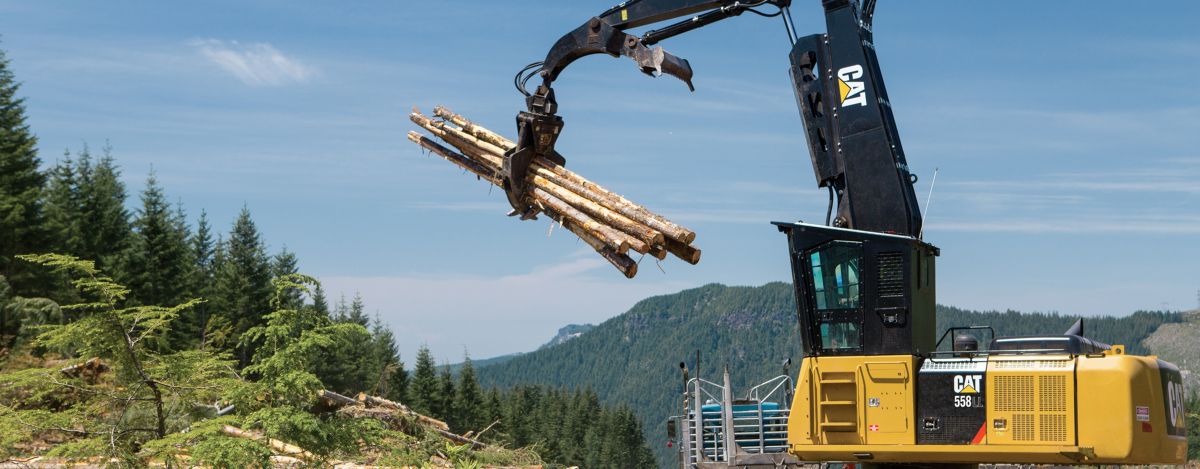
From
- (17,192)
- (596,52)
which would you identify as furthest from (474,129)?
(17,192)

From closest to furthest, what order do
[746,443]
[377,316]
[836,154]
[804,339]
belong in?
1. [804,339]
2. [836,154]
3. [746,443]
4. [377,316]

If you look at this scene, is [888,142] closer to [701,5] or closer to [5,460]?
[701,5]

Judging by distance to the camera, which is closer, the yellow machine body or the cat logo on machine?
the yellow machine body

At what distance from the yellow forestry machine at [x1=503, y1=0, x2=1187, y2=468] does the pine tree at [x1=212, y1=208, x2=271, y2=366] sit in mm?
52500

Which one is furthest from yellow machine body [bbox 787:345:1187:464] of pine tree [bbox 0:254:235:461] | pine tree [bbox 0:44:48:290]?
pine tree [bbox 0:44:48:290]

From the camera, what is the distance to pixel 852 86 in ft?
38.8

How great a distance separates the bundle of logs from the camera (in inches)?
495

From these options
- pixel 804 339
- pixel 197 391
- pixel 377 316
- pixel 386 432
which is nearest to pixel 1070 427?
pixel 804 339

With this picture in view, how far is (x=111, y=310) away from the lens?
1218cm

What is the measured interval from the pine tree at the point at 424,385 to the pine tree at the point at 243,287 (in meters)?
13.9

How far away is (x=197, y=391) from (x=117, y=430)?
0.98m

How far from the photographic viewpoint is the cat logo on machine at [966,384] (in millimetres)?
10492

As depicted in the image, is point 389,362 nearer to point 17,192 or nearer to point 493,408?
point 493,408

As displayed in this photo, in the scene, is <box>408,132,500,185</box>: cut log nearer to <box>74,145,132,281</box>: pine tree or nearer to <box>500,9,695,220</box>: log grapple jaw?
<box>500,9,695,220</box>: log grapple jaw
